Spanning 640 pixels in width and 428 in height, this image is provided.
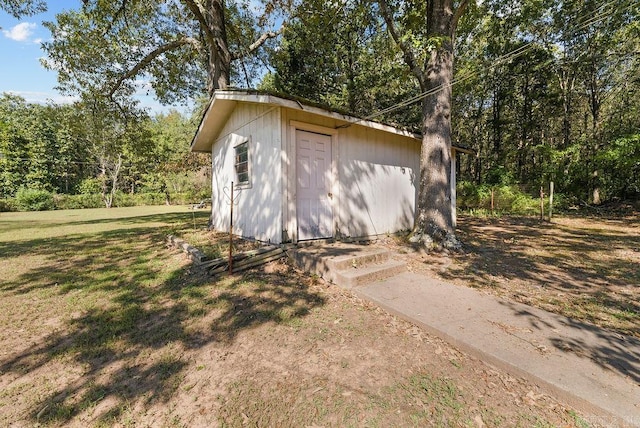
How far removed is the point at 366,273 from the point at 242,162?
439cm

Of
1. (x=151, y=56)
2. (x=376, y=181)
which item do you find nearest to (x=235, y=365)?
(x=376, y=181)

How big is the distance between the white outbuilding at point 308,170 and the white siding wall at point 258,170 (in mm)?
20

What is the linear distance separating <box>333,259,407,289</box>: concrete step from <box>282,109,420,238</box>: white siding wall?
1.68 m

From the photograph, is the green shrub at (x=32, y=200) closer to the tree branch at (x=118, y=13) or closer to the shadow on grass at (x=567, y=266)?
the tree branch at (x=118, y=13)

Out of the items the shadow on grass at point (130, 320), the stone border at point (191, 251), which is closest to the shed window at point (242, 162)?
the stone border at point (191, 251)

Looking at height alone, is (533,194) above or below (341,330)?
above

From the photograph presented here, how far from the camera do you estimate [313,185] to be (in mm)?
5680

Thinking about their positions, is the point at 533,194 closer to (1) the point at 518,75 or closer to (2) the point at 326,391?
(1) the point at 518,75

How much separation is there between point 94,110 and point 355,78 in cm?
1197

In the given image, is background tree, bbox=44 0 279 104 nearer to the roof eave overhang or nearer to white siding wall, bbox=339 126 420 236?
the roof eave overhang

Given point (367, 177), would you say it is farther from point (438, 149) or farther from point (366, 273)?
point (366, 273)

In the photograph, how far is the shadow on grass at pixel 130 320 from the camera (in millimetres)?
2029

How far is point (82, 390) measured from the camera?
Result: 204cm

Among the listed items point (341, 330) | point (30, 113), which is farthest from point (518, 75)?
point (30, 113)
